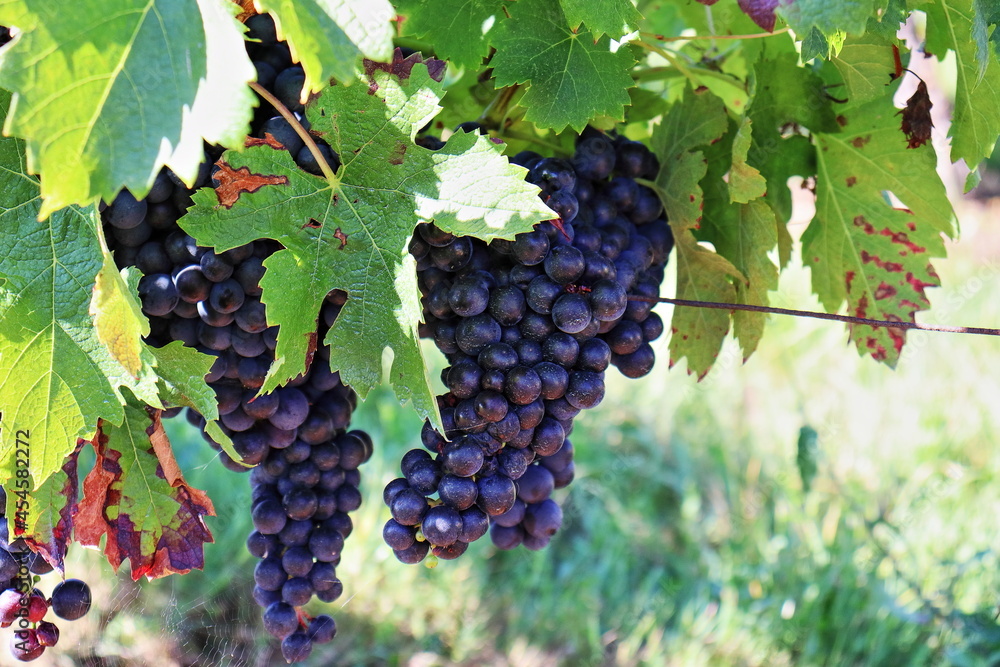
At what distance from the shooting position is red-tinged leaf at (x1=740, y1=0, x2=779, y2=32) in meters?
0.62

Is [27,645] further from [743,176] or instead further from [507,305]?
[743,176]

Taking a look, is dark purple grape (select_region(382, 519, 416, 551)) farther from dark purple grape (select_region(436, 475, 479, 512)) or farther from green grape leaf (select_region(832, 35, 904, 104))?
green grape leaf (select_region(832, 35, 904, 104))

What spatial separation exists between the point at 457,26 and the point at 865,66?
16.0 inches

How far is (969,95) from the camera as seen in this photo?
2.47 feet

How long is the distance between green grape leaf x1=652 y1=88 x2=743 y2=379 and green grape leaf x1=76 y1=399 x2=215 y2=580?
51 cm

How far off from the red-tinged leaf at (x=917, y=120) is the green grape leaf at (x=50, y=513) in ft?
2.82

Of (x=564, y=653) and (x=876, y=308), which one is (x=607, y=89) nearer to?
(x=876, y=308)

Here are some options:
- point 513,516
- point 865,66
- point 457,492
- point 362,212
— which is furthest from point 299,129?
point 865,66

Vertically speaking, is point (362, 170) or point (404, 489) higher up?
point (362, 170)

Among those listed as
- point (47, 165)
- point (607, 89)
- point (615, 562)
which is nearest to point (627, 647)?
point (615, 562)

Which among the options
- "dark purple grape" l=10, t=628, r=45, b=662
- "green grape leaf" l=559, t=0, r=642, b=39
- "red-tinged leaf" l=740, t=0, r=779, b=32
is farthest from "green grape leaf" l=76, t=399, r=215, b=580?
"red-tinged leaf" l=740, t=0, r=779, b=32

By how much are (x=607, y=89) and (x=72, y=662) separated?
4.37 ft

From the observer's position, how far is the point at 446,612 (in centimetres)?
236

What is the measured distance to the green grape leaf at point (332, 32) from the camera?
0.51m
